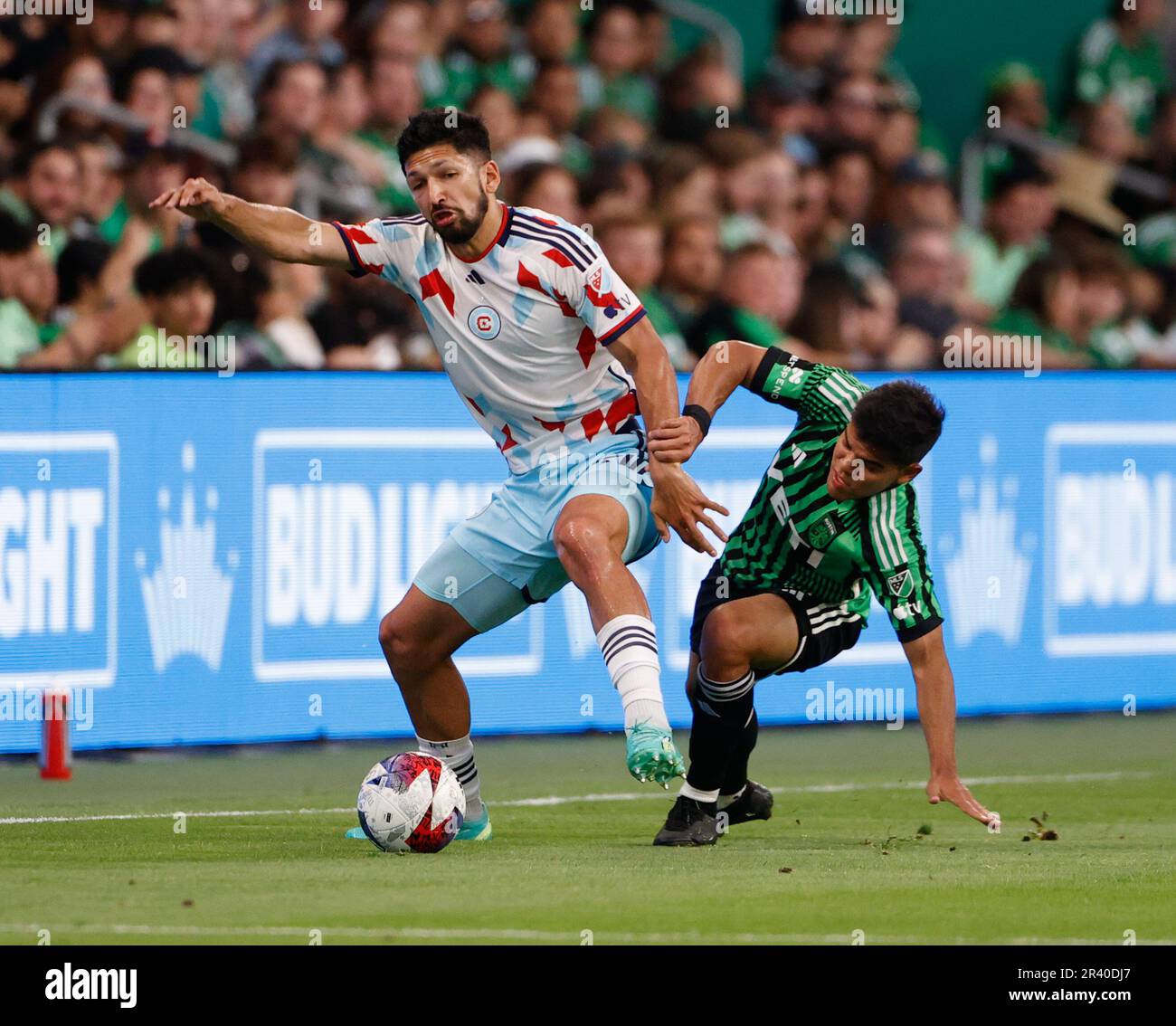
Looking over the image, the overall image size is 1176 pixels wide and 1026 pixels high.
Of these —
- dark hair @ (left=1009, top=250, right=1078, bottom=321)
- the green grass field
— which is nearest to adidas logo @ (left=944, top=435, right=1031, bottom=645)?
the green grass field

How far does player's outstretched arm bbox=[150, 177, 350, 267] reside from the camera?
7273 millimetres

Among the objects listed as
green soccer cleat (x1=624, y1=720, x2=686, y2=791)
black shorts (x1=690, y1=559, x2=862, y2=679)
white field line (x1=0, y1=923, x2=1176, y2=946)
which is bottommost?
white field line (x1=0, y1=923, x2=1176, y2=946)

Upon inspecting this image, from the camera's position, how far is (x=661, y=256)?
1255cm

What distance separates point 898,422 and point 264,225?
7.32 feet

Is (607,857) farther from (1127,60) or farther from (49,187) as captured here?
(1127,60)

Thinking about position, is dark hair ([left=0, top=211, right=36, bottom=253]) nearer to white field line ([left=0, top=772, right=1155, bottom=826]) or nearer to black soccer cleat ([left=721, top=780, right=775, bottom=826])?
white field line ([left=0, top=772, right=1155, bottom=826])

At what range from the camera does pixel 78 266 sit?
35.4ft

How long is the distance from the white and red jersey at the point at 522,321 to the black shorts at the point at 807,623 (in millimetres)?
675

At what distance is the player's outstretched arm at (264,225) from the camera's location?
727cm

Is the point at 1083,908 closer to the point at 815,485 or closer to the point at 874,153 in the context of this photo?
the point at 815,485

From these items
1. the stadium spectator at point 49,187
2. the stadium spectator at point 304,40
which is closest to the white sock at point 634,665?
the stadium spectator at point 49,187

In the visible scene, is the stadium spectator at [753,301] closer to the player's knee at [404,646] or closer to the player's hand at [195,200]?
the player's knee at [404,646]

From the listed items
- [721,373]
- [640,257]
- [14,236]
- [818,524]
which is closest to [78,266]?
[14,236]

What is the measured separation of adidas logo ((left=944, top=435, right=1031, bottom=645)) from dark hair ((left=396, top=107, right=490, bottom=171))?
462 centimetres
